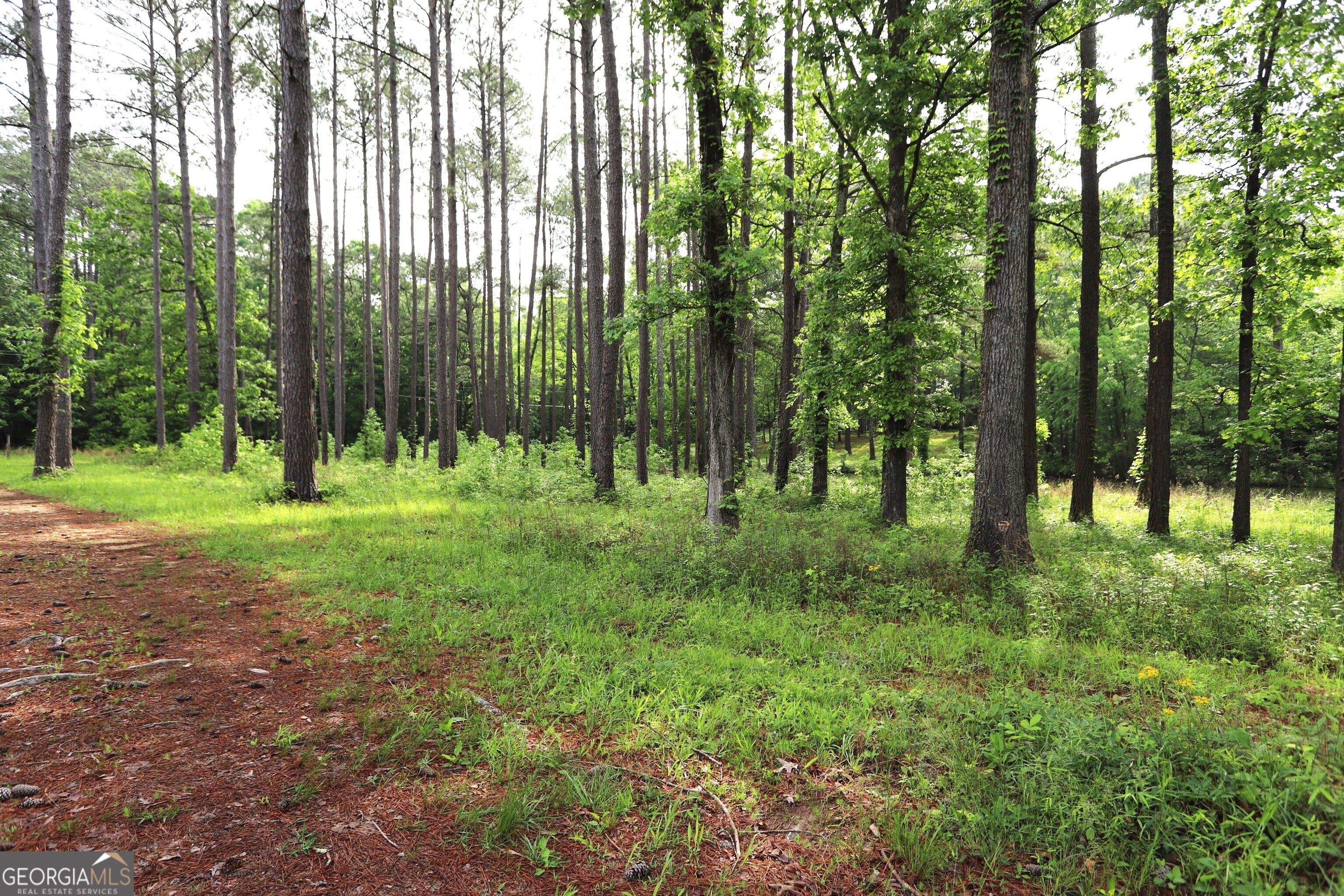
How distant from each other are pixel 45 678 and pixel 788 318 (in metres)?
13.4

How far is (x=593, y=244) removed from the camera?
13750 millimetres

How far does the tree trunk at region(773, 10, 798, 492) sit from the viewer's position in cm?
1338

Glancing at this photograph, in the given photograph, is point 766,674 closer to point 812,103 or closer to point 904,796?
point 904,796

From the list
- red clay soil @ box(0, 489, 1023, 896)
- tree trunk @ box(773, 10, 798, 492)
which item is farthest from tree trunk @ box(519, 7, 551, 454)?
red clay soil @ box(0, 489, 1023, 896)

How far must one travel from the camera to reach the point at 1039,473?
16391 millimetres

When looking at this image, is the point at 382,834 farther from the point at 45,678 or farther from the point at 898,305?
the point at 898,305

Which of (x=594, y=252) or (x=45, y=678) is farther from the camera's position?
(x=594, y=252)

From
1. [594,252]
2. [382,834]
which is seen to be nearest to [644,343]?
[594,252]

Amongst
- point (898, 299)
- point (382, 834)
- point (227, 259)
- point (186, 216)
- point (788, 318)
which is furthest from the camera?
point (186, 216)

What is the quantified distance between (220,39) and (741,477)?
21101 mm

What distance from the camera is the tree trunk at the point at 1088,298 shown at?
36.9 ft

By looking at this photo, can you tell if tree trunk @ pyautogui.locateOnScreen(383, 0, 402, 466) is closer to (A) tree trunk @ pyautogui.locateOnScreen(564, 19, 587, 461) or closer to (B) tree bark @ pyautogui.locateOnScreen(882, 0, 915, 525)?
(A) tree trunk @ pyautogui.locateOnScreen(564, 19, 587, 461)

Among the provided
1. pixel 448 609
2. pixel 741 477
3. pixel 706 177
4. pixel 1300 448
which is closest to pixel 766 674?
pixel 448 609

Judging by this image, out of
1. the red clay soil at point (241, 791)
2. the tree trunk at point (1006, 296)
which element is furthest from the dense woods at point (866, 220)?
the red clay soil at point (241, 791)
